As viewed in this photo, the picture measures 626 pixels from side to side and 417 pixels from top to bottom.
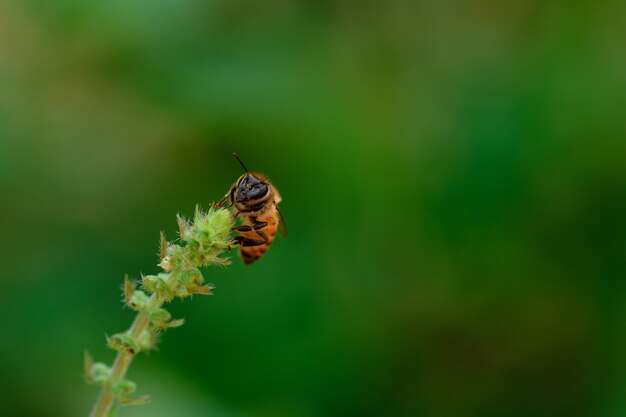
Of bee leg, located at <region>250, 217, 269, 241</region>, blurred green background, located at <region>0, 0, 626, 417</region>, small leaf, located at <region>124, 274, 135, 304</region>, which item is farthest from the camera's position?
blurred green background, located at <region>0, 0, 626, 417</region>

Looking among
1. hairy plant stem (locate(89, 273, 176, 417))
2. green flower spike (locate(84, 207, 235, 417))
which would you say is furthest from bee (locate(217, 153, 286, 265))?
hairy plant stem (locate(89, 273, 176, 417))

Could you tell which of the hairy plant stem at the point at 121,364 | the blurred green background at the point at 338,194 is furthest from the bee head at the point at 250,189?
the blurred green background at the point at 338,194

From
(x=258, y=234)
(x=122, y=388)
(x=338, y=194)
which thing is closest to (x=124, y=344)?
(x=122, y=388)

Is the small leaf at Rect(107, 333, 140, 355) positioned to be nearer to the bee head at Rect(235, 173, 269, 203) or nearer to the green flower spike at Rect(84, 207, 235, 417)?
the green flower spike at Rect(84, 207, 235, 417)

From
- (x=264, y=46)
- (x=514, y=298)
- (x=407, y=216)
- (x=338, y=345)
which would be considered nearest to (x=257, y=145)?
(x=264, y=46)

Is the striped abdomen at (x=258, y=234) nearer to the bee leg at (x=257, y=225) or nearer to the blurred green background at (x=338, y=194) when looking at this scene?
the bee leg at (x=257, y=225)

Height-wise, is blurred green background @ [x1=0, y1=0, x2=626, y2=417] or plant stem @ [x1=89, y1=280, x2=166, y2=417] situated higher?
blurred green background @ [x1=0, y1=0, x2=626, y2=417]

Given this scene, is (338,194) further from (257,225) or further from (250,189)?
(250,189)
